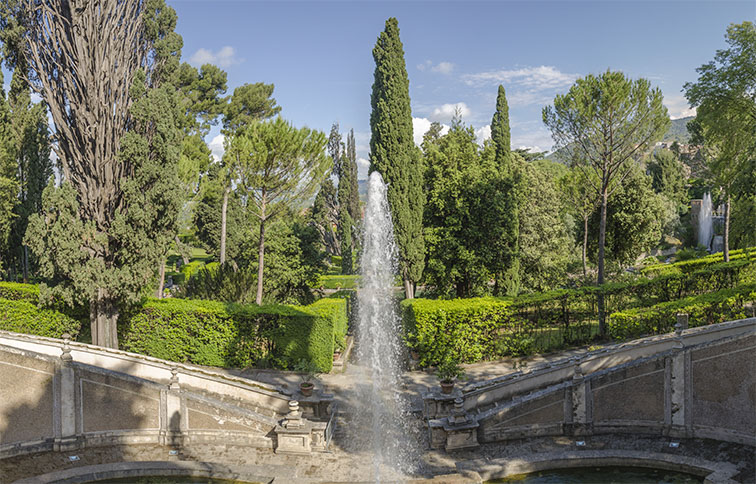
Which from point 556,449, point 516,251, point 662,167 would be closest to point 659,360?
point 556,449

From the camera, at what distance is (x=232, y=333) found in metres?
14.9

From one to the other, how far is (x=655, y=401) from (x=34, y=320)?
1777cm

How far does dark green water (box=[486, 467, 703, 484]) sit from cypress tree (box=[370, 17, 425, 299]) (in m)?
9.81

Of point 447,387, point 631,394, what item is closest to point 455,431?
point 447,387

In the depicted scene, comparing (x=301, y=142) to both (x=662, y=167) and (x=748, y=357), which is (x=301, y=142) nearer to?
(x=748, y=357)

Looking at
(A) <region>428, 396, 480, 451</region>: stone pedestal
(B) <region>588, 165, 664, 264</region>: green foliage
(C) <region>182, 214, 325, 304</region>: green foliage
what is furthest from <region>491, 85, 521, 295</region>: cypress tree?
(A) <region>428, 396, 480, 451</region>: stone pedestal

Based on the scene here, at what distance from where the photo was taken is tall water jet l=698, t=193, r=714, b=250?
4306 cm

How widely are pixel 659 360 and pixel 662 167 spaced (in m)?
46.7

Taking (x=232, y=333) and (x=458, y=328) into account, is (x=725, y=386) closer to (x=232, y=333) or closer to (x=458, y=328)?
(x=458, y=328)

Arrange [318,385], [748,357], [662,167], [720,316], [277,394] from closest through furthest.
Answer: [748,357]
[277,394]
[318,385]
[720,316]
[662,167]

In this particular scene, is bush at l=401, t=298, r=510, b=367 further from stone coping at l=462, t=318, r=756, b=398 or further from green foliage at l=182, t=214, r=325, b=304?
green foliage at l=182, t=214, r=325, b=304

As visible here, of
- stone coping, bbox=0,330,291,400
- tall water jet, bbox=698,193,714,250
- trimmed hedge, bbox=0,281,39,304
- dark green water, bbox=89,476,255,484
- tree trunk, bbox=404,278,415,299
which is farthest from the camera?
tall water jet, bbox=698,193,714,250

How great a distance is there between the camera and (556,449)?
986 centimetres

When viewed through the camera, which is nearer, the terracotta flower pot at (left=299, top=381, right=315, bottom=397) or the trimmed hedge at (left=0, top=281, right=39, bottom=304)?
the terracotta flower pot at (left=299, top=381, right=315, bottom=397)
